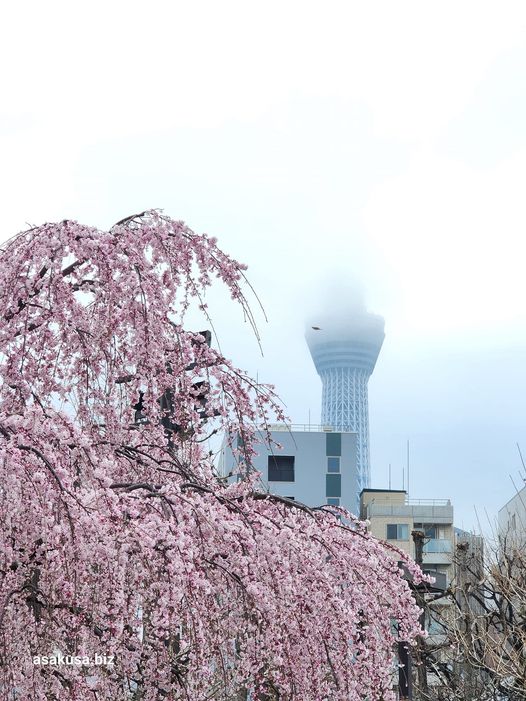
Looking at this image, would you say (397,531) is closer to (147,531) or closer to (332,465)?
(332,465)

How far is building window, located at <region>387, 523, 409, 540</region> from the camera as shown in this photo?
6138 centimetres

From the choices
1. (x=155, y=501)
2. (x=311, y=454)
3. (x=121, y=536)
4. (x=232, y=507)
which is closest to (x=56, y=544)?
(x=121, y=536)

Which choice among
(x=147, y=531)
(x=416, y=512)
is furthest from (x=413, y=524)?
(x=147, y=531)

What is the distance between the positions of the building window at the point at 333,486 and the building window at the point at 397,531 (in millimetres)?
3932

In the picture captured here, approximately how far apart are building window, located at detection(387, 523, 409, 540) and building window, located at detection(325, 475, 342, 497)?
3.93 m

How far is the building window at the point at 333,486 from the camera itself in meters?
62.6

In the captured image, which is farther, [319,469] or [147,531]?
[319,469]

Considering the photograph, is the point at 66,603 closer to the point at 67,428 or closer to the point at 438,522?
the point at 67,428

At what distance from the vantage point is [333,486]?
2473 inches

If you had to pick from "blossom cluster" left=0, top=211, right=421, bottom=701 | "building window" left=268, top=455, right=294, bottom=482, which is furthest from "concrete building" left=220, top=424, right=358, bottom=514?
"blossom cluster" left=0, top=211, right=421, bottom=701

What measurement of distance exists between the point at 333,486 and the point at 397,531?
4.98 metres

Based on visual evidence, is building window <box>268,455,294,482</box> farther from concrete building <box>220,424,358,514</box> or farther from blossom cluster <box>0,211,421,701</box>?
blossom cluster <box>0,211,421,701</box>

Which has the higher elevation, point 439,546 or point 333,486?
point 333,486

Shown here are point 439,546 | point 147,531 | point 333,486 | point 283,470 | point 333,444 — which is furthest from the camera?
point 333,444
